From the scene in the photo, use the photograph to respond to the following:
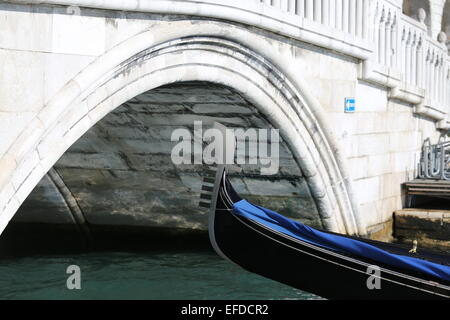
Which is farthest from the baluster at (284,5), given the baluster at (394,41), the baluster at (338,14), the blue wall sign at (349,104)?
the baluster at (394,41)

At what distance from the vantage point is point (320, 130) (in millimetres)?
4902

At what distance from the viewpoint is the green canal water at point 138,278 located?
4.63m

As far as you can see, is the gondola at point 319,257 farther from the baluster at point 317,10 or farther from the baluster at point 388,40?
the baluster at point 388,40

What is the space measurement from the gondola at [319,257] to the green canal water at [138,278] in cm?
66

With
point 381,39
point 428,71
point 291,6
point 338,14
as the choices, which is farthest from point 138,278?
point 428,71

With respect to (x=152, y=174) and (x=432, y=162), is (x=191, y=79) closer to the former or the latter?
(x=152, y=174)

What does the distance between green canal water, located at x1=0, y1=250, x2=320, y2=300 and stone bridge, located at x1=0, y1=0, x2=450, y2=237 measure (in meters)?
0.45

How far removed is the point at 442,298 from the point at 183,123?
73.9 inches

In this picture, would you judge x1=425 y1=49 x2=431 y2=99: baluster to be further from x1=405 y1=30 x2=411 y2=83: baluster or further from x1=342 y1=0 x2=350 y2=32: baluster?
x1=342 y1=0 x2=350 y2=32: baluster

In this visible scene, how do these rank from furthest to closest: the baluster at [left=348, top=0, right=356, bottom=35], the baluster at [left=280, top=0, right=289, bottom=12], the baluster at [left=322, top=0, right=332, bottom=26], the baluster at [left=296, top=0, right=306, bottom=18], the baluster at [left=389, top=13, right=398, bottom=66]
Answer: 1. the baluster at [left=389, top=13, right=398, bottom=66]
2. the baluster at [left=348, top=0, right=356, bottom=35]
3. the baluster at [left=322, top=0, right=332, bottom=26]
4. the baluster at [left=296, top=0, right=306, bottom=18]
5. the baluster at [left=280, top=0, right=289, bottom=12]

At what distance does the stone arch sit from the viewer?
2951mm

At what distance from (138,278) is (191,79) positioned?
1619 mm

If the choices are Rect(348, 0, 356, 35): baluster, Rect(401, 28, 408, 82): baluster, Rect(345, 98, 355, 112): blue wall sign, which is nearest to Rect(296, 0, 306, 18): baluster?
Rect(348, 0, 356, 35): baluster
